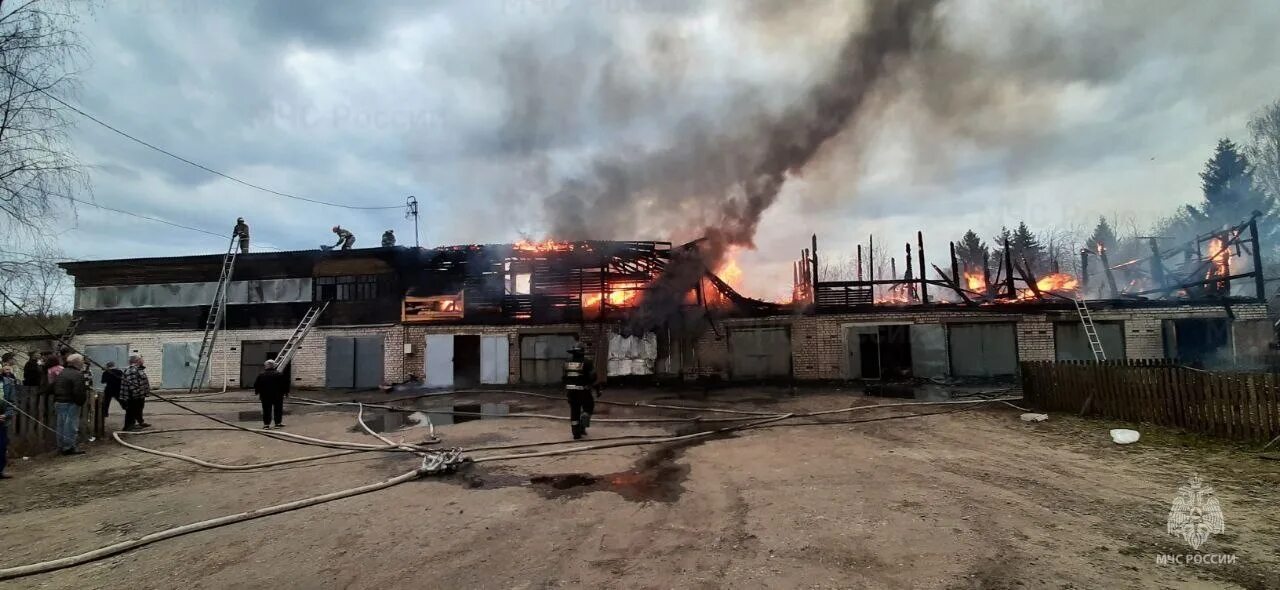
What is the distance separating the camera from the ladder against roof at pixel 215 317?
21.2 meters

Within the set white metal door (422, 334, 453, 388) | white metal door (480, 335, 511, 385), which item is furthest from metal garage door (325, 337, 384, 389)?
white metal door (480, 335, 511, 385)

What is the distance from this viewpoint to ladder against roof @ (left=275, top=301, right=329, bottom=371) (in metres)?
20.3

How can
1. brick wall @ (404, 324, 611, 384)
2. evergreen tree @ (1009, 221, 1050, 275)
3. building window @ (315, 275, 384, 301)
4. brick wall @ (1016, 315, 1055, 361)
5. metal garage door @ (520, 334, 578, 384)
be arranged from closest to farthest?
1. brick wall @ (1016, 315, 1055, 361)
2. brick wall @ (404, 324, 611, 384)
3. metal garage door @ (520, 334, 578, 384)
4. building window @ (315, 275, 384, 301)
5. evergreen tree @ (1009, 221, 1050, 275)

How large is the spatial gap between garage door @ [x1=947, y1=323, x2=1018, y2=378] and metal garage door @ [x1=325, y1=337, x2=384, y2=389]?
21477 millimetres

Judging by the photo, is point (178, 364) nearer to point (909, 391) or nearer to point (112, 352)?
point (112, 352)

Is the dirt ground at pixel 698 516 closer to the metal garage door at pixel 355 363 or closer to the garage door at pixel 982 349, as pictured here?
the garage door at pixel 982 349

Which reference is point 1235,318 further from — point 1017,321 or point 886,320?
point 886,320

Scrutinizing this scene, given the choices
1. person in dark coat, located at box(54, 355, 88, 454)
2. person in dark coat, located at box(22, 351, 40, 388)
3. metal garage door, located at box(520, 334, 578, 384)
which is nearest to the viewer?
person in dark coat, located at box(54, 355, 88, 454)

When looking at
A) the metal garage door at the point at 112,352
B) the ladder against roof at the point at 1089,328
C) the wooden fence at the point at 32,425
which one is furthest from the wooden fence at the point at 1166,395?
the metal garage door at the point at 112,352

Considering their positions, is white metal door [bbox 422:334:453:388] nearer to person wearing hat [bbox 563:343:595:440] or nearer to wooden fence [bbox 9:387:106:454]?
wooden fence [bbox 9:387:106:454]

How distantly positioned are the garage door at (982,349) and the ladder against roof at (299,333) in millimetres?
24234

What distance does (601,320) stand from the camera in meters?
19.7

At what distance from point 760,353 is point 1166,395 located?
11228 mm

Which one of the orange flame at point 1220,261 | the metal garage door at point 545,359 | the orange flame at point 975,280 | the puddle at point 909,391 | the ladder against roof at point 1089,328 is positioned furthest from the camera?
the orange flame at point 975,280
